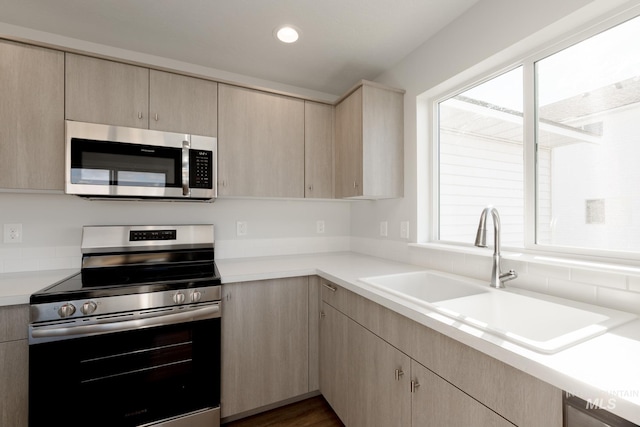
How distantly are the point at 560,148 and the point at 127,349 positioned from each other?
7.59 ft

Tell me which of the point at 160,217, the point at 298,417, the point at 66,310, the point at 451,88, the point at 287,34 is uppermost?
the point at 287,34

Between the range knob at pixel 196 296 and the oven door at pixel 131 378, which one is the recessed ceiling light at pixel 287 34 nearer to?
the range knob at pixel 196 296

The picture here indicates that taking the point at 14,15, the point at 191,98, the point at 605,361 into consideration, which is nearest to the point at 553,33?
the point at 605,361

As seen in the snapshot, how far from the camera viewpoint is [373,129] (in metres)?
2.03

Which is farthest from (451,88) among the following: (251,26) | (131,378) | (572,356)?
(131,378)

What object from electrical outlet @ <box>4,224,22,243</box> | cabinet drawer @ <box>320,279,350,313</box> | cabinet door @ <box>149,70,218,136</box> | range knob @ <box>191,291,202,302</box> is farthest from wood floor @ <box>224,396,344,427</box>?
cabinet door @ <box>149,70,218,136</box>

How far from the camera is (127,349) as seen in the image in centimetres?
143

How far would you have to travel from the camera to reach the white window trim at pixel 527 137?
1.18 meters

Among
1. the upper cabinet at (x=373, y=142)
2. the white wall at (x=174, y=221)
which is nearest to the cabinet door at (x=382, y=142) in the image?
the upper cabinet at (x=373, y=142)

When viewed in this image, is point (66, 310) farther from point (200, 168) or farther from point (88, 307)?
point (200, 168)

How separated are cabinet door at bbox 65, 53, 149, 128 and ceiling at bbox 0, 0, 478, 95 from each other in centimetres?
27

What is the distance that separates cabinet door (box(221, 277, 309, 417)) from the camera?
1.73m

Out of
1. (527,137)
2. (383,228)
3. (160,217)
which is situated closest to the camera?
(527,137)

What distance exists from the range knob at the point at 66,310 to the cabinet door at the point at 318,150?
152cm
